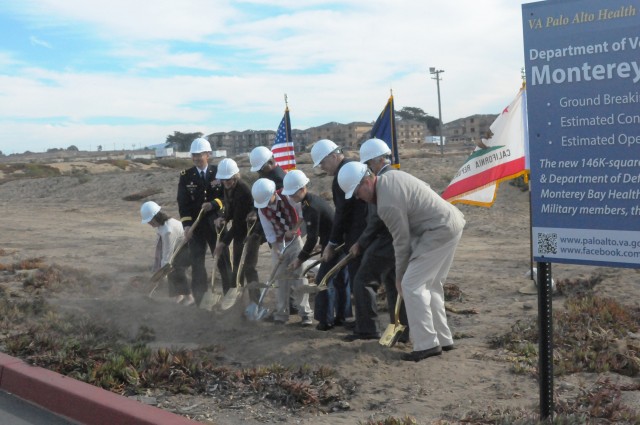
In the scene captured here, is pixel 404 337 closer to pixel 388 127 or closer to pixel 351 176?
pixel 351 176

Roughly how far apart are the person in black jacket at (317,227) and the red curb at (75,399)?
2.55 m

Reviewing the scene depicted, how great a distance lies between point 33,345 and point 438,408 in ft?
12.4

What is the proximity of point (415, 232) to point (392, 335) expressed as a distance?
929mm

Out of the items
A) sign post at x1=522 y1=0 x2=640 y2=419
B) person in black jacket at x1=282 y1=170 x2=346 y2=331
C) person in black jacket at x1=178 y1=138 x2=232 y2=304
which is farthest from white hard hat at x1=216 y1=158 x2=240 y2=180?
sign post at x1=522 y1=0 x2=640 y2=419

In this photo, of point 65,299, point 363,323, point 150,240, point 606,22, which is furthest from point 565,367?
point 150,240

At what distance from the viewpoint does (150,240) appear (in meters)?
17.7

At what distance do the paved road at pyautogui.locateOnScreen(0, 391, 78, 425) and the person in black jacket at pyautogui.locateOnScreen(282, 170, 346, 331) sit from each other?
2.77 metres

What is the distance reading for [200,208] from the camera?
361 inches

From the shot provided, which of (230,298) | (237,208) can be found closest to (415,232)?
(237,208)

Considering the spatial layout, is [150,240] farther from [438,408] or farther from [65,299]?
[438,408]

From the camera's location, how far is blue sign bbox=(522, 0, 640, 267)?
12.9ft

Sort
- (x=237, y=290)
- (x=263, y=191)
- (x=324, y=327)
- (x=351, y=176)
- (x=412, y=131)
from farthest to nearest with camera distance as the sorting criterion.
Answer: (x=412, y=131) < (x=237, y=290) < (x=263, y=191) < (x=324, y=327) < (x=351, y=176)

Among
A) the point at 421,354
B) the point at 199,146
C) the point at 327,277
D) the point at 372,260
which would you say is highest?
the point at 199,146

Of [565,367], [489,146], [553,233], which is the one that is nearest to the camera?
[553,233]
